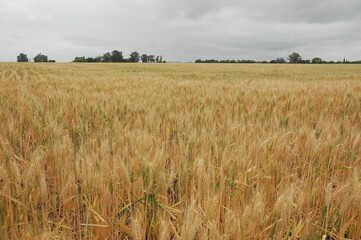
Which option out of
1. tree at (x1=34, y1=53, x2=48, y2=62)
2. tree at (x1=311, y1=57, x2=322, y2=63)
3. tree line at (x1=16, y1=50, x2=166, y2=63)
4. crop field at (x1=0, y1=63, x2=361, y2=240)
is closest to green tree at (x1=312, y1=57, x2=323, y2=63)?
tree at (x1=311, y1=57, x2=322, y2=63)

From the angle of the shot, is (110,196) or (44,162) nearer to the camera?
(110,196)

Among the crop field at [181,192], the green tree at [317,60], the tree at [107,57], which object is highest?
the tree at [107,57]

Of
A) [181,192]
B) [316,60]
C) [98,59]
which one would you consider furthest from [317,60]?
[181,192]

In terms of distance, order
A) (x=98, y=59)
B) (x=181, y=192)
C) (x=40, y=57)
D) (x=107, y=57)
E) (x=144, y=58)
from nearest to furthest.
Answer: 1. (x=181, y=192)
2. (x=98, y=59)
3. (x=107, y=57)
4. (x=144, y=58)
5. (x=40, y=57)

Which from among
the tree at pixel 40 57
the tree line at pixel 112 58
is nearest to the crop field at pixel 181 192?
the tree line at pixel 112 58

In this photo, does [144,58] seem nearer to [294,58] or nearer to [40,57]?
[40,57]

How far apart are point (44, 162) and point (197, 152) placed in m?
0.99

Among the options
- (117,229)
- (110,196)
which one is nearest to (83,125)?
(110,196)

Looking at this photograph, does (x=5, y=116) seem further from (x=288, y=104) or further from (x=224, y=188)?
(x=288, y=104)

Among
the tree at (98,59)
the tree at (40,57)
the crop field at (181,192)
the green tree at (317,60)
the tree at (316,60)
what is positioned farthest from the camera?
the tree at (40,57)

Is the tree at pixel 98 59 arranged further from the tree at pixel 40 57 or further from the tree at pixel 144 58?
the tree at pixel 40 57

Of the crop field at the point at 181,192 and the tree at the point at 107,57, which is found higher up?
the tree at the point at 107,57

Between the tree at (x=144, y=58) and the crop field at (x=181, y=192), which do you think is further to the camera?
the tree at (x=144, y=58)

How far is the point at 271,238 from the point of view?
3.14 feet
